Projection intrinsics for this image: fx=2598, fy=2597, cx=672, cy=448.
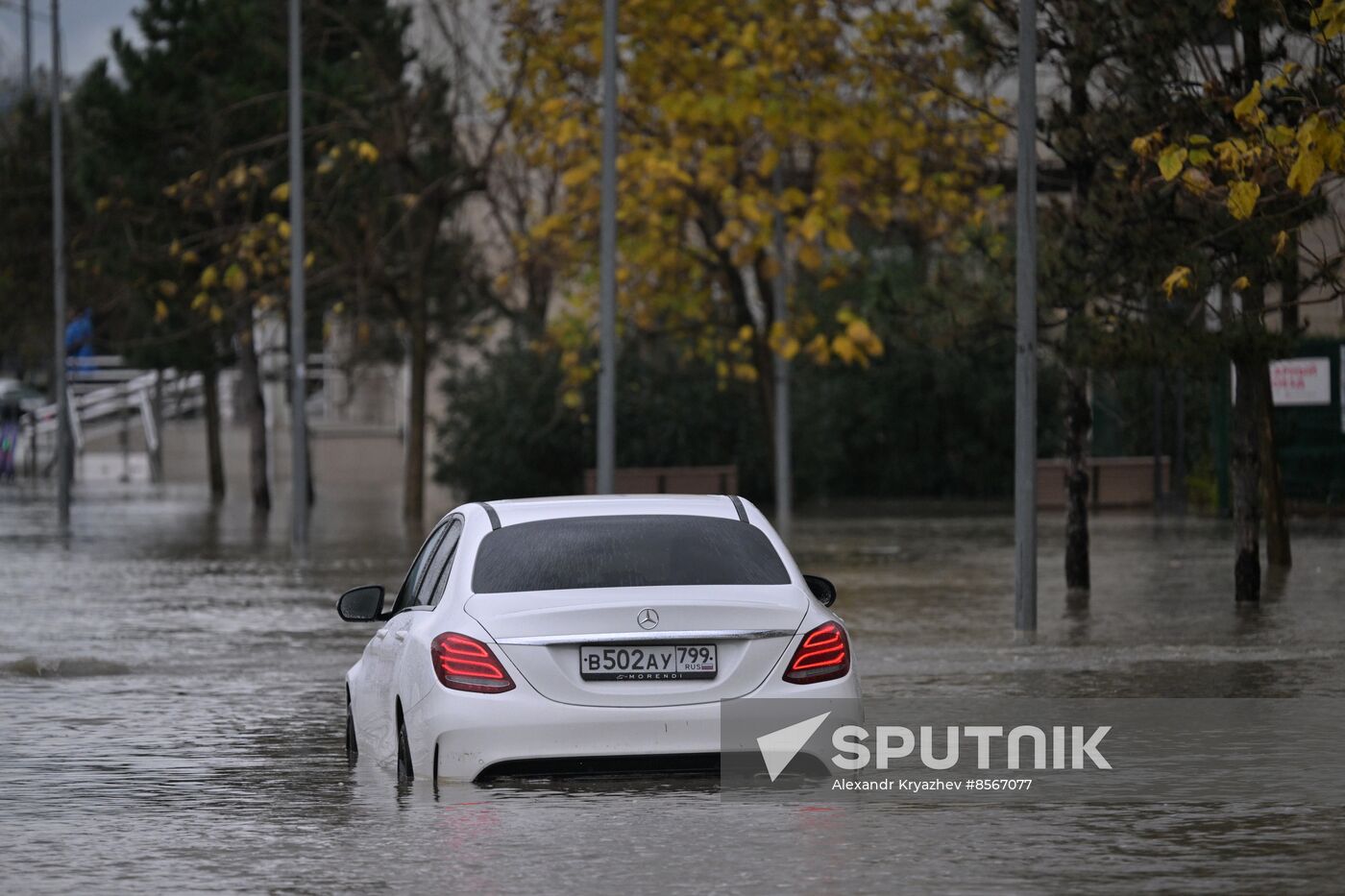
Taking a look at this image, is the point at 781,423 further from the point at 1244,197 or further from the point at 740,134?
the point at 1244,197

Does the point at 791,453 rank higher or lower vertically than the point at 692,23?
lower

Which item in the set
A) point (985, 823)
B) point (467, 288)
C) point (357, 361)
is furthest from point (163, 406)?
point (985, 823)

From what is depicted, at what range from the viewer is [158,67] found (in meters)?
45.3

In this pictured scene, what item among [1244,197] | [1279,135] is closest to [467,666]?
[1244,197]

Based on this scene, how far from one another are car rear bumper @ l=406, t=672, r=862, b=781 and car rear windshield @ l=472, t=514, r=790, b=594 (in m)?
0.54

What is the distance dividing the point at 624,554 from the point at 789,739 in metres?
1.10

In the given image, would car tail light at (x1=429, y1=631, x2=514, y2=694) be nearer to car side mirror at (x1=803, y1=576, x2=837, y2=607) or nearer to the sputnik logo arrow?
the sputnik logo arrow

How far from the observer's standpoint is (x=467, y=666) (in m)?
9.45

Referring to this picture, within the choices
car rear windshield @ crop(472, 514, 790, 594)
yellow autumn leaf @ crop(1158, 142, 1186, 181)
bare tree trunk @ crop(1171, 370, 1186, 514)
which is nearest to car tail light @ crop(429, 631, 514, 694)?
car rear windshield @ crop(472, 514, 790, 594)

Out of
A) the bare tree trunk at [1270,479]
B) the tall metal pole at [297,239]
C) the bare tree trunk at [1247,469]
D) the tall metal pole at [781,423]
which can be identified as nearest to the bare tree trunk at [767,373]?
the tall metal pole at [781,423]

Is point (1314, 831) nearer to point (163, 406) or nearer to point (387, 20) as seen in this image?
point (387, 20)

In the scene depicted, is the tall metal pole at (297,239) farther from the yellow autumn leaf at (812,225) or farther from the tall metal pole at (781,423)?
the yellow autumn leaf at (812,225)

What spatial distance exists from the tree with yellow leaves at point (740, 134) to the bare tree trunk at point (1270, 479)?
474 centimetres

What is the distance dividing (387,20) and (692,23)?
13536 millimetres
